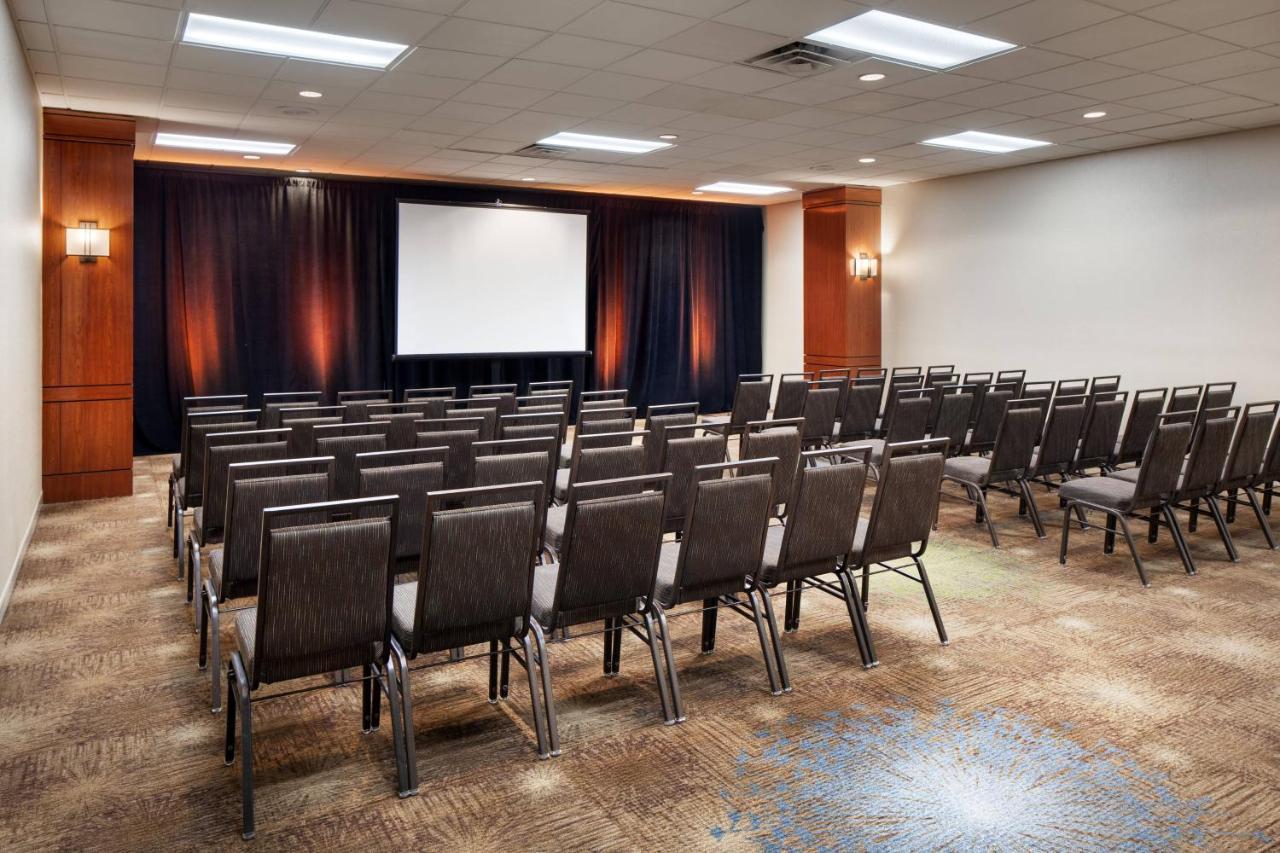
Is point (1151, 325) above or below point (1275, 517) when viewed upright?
above

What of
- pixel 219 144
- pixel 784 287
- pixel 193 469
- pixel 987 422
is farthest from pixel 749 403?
pixel 784 287

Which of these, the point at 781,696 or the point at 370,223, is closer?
the point at 781,696

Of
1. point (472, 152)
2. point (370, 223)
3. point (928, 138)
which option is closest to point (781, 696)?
point (928, 138)

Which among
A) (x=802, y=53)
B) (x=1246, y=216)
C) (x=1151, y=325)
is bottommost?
(x=1151, y=325)

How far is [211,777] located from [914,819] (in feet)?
7.26

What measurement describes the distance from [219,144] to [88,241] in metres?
2.07

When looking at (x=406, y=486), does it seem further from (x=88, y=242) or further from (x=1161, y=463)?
(x=88, y=242)

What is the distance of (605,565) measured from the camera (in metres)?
3.21

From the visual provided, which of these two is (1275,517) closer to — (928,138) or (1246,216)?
(1246,216)

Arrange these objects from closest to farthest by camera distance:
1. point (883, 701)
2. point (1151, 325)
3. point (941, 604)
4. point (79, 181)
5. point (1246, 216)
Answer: point (883, 701) → point (941, 604) → point (79, 181) → point (1246, 216) → point (1151, 325)

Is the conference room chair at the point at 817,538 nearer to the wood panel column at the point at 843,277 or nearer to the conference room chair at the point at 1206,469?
the conference room chair at the point at 1206,469

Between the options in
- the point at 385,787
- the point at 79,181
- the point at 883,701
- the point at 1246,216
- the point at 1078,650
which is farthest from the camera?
the point at 1246,216

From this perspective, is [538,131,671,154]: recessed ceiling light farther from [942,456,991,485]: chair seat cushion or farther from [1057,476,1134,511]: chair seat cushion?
[1057,476,1134,511]: chair seat cushion

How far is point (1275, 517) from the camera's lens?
686cm
